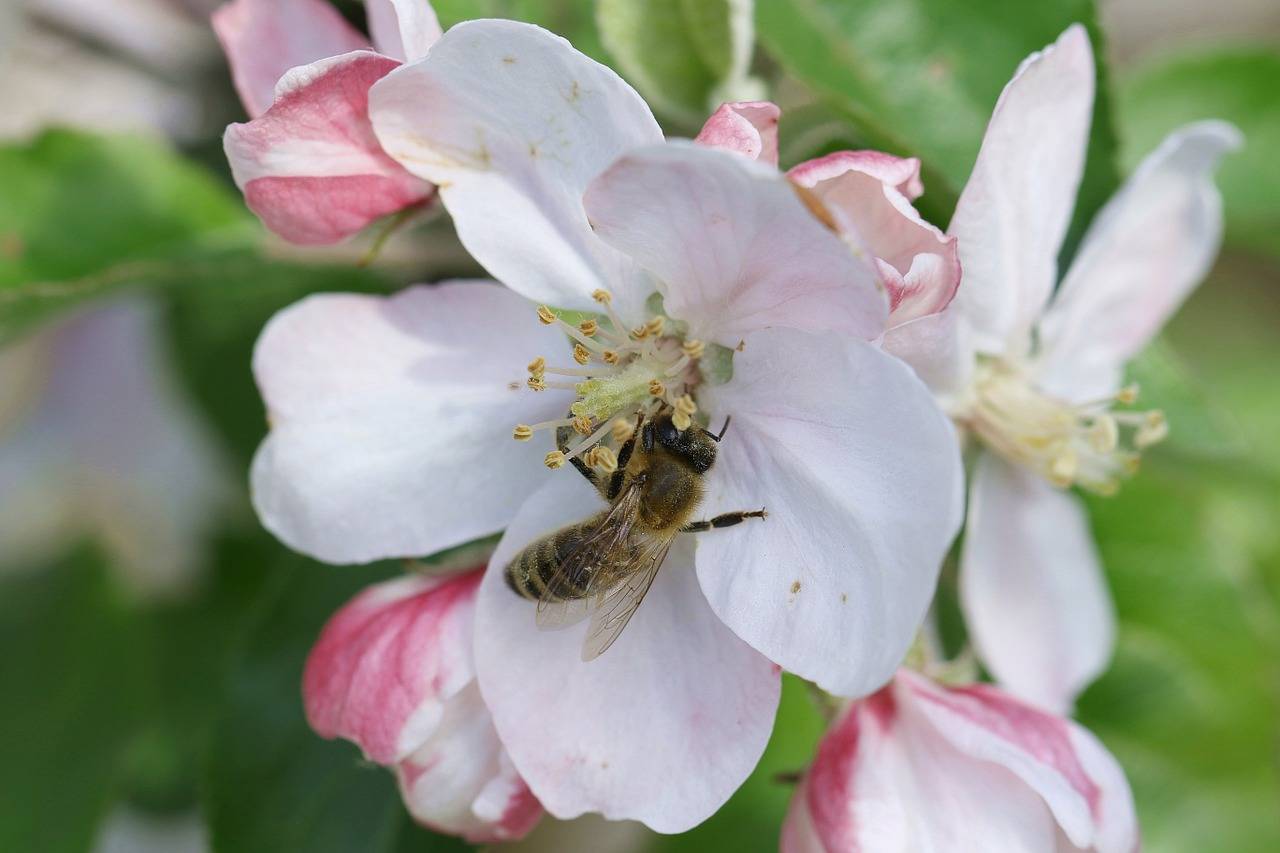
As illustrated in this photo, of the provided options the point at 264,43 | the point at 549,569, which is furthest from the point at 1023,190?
the point at 264,43

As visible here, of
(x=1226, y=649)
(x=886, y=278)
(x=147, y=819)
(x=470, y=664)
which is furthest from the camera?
(x=147, y=819)

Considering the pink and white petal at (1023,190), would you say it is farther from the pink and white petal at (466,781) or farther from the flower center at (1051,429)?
the pink and white petal at (466,781)

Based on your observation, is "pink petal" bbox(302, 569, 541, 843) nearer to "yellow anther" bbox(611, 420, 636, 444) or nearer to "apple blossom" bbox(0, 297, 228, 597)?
"yellow anther" bbox(611, 420, 636, 444)

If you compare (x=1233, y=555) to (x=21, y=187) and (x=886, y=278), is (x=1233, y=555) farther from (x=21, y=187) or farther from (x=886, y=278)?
(x=21, y=187)

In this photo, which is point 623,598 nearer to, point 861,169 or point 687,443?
point 687,443

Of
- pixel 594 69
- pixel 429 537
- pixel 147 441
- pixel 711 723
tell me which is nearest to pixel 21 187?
pixel 147 441

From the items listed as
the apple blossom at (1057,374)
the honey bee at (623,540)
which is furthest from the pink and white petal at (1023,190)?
the honey bee at (623,540)
